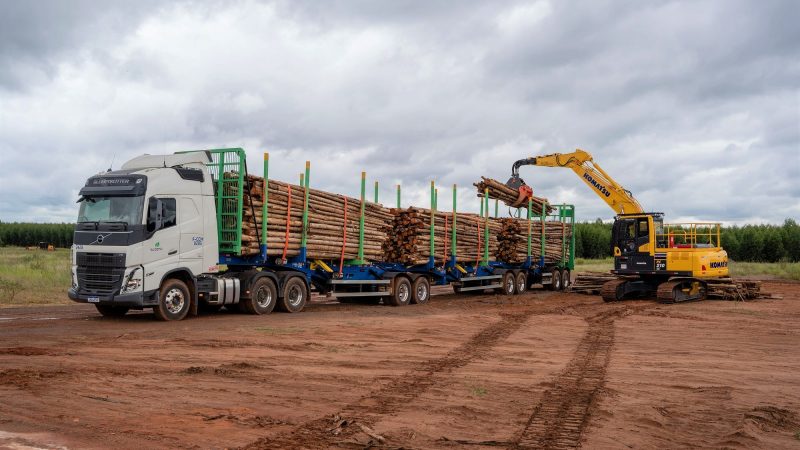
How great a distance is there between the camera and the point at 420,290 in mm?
24500

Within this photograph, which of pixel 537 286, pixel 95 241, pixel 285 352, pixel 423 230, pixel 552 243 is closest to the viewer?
pixel 285 352

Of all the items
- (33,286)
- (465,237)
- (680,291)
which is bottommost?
(33,286)

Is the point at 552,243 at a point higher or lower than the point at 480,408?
higher

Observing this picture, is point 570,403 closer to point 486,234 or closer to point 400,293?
point 400,293

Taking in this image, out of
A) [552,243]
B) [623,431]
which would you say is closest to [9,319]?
[623,431]

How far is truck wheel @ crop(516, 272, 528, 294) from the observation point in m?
30.1

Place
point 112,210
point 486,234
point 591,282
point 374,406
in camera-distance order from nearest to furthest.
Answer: point 374,406
point 112,210
point 486,234
point 591,282

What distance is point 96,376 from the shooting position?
9453 millimetres

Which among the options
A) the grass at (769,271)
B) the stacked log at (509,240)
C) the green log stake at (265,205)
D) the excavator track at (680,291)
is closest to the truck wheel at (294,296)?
the green log stake at (265,205)

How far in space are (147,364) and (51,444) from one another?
4128mm

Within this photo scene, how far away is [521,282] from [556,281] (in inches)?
127

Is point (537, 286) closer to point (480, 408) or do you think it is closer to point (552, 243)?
point (552, 243)

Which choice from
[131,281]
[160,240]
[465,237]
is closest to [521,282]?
[465,237]

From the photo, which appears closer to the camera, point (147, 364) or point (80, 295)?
point (147, 364)
